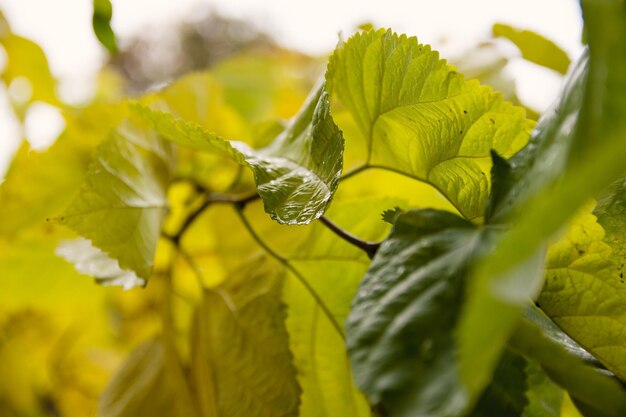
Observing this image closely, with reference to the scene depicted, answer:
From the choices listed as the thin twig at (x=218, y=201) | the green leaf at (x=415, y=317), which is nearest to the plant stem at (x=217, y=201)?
the thin twig at (x=218, y=201)

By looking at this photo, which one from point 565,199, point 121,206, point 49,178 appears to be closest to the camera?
point 565,199

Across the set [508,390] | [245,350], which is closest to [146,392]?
[245,350]

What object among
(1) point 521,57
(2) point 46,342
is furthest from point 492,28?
(2) point 46,342

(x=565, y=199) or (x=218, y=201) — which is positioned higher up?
(x=565, y=199)

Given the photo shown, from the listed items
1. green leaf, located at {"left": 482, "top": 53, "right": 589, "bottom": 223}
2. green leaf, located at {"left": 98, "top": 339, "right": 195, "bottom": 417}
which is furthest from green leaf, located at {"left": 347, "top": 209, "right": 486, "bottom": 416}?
green leaf, located at {"left": 98, "top": 339, "right": 195, "bottom": 417}

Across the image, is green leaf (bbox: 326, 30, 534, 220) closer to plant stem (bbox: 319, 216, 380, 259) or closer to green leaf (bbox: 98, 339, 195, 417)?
plant stem (bbox: 319, 216, 380, 259)

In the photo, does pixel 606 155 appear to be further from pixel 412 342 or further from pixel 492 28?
pixel 492 28

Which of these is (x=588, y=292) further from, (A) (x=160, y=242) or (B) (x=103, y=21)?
(A) (x=160, y=242)
